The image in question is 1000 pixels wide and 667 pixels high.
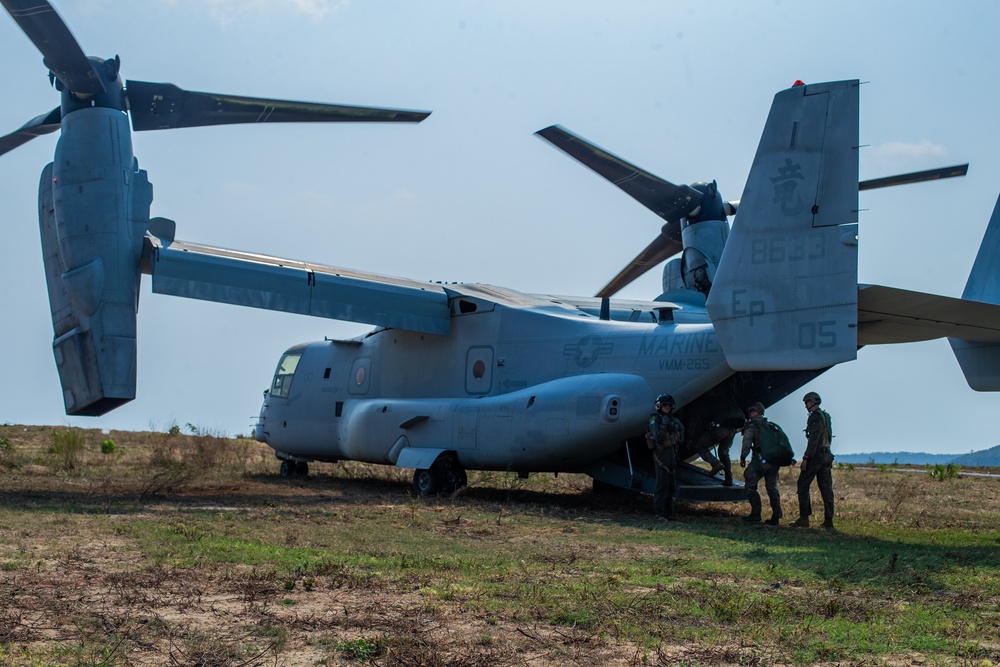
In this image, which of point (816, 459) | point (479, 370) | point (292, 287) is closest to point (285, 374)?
point (292, 287)

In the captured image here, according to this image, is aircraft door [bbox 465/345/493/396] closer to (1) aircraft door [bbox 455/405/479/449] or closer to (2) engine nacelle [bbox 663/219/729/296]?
(1) aircraft door [bbox 455/405/479/449]

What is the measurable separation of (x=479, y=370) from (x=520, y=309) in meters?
1.25

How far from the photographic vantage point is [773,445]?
12352 millimetres

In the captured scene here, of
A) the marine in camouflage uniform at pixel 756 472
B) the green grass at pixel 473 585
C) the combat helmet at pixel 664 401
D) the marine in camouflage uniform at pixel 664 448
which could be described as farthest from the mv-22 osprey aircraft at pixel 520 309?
the green grass at pixel 473 585

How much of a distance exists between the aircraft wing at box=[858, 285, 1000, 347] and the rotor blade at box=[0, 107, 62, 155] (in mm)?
12699

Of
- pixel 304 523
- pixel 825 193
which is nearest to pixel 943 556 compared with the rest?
pixel 825 193

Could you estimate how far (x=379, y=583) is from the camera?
712 centimetres

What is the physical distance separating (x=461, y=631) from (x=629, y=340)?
8922 millimetres

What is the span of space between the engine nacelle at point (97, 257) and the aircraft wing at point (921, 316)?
33.6 ft

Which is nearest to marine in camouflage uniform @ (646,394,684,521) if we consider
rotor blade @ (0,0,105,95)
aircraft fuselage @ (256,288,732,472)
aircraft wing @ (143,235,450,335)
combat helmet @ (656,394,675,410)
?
combat helmet @ (656,394,675,410)

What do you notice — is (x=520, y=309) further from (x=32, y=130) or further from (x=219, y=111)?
(x=32, y=130)

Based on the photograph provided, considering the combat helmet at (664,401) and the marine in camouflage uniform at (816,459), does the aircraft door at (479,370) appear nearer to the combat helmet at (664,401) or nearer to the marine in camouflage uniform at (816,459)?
the combat helmet at (664,401)

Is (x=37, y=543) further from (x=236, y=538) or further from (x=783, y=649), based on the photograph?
(x=783, y=649)

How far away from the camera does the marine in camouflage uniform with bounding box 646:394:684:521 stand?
12.6 metres
